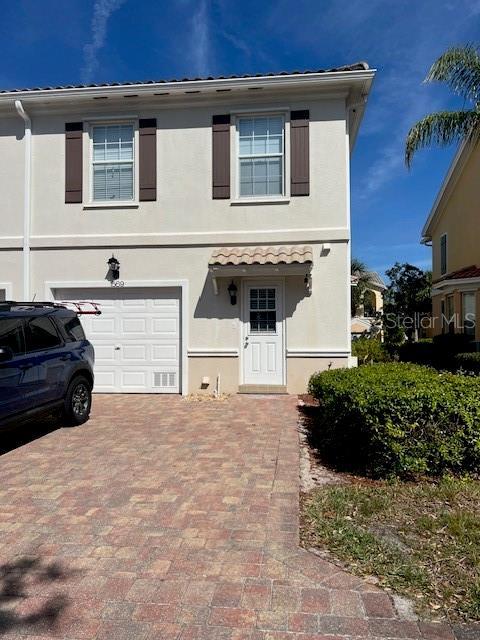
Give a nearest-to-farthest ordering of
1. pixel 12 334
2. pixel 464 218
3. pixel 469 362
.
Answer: pixel 12 334
pixel 469 362
pixel 464 218

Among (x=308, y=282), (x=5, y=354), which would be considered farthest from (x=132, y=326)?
(x=5, y=354)

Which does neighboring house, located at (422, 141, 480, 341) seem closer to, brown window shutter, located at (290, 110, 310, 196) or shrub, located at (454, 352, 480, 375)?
shrub, located at (454, 352, 480, 375)

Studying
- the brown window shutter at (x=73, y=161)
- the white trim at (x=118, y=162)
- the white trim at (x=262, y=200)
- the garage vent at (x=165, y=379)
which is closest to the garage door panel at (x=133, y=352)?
the garage vent at (x=165, y=379)

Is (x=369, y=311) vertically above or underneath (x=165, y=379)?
above

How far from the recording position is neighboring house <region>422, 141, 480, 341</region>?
52.2ft

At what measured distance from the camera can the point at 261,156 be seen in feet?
31.8

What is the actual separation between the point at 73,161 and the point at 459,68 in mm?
9893

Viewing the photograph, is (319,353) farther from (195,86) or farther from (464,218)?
(464,218)

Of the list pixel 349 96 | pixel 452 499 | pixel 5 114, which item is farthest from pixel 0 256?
pixel 452 499

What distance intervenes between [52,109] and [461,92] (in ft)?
33.6

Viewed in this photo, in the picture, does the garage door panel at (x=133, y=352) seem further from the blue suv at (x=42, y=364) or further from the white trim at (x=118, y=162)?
the white trim at (x=118, y=162)

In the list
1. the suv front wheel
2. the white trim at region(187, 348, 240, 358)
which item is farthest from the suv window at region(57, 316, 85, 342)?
the white trim at region(187, 348, 240, 358)

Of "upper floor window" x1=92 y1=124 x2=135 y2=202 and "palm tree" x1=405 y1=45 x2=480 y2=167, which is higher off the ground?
"palm tree" x1=405 y1=45 x2=480 y2=167

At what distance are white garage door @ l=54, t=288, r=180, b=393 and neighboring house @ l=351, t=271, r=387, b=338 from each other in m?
8.05
